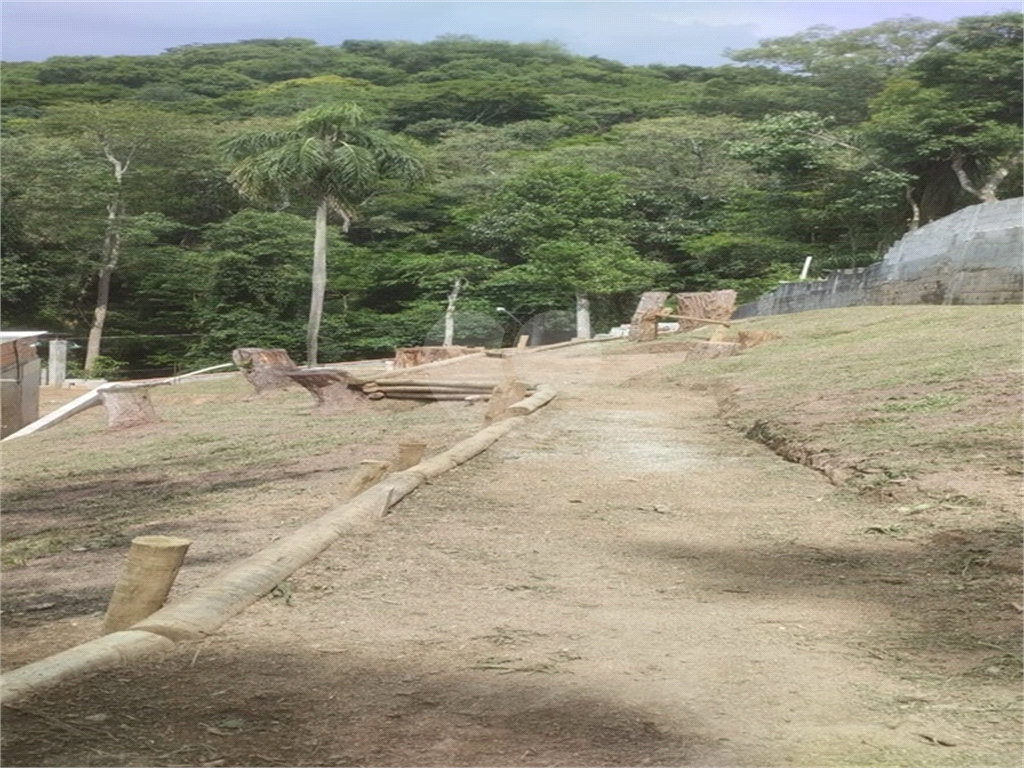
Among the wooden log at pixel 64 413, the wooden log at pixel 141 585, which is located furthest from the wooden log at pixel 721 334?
the wooden log at pixel 141 585

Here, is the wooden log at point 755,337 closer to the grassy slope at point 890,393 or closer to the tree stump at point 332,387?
the grassy slope at point 890,393

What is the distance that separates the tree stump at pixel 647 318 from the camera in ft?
45.1

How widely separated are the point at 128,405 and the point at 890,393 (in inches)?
233

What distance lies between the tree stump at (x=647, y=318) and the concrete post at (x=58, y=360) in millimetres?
6163

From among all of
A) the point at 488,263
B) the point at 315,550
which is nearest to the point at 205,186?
the point at 488,263

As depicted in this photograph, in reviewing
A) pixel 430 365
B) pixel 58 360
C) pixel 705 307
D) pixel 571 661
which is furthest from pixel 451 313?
pixel 705 307

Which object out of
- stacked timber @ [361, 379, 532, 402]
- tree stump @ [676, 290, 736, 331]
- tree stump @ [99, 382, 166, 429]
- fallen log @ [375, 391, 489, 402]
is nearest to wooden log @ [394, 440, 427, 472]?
stacked timber @ [361, 379, 532, 402]

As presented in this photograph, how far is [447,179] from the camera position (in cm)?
1305

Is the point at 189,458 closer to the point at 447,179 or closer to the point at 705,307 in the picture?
the point at 447,179

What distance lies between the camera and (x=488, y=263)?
8.67 metres

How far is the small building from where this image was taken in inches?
363

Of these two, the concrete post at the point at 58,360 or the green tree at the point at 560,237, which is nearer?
the green tree at the point at 560,237

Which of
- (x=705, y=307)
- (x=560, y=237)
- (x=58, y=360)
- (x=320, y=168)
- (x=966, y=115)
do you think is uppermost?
(x=966, y=115)

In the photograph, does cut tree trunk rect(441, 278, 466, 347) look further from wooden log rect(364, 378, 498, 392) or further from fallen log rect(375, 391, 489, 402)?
fallen log rect(375, 391, 489, 402)
